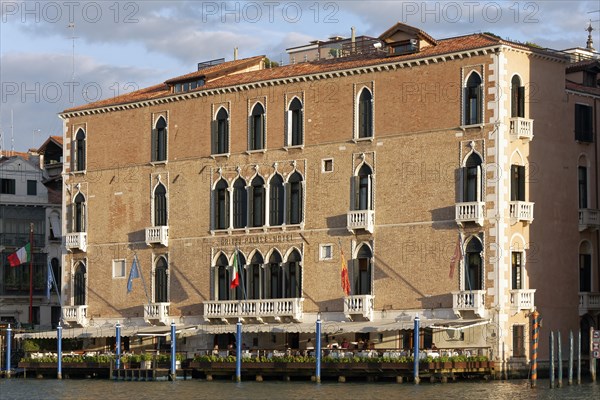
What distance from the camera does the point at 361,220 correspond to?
62.8m

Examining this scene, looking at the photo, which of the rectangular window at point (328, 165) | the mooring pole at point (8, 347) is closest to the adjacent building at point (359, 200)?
the rectangular window at point (328, 165)

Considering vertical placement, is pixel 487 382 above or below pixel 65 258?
below

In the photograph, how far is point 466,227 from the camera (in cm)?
5991

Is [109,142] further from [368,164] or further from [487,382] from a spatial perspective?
[487,382]

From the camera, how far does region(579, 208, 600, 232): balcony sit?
6275 cm

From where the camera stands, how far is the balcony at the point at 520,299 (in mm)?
59031

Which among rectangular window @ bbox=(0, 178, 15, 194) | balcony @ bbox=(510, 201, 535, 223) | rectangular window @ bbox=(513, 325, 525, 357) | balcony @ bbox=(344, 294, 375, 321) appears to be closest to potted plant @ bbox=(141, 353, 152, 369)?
balcony @ bbox=(344, 294, 375, 321)

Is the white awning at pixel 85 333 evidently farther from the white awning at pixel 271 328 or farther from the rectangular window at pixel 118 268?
the rectangular window at pixel 118 268

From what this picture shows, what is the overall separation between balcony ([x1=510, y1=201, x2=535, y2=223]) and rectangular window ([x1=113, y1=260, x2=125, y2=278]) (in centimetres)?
2070

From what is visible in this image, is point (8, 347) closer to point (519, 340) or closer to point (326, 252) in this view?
point (326, 252)

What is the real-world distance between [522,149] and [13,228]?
119ft

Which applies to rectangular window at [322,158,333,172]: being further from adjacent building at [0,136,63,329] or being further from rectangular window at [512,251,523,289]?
adjacent building at [0,136,63,329]

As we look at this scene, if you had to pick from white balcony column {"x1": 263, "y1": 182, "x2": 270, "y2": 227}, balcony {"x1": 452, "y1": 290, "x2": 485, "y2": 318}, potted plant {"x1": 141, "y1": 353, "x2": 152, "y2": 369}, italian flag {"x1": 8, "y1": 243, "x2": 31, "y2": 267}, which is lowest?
potted plant {"x1": 141, "y1": 353, "x2": 152, "y2": 369}

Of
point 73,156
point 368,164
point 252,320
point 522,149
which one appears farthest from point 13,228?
point 522,149
